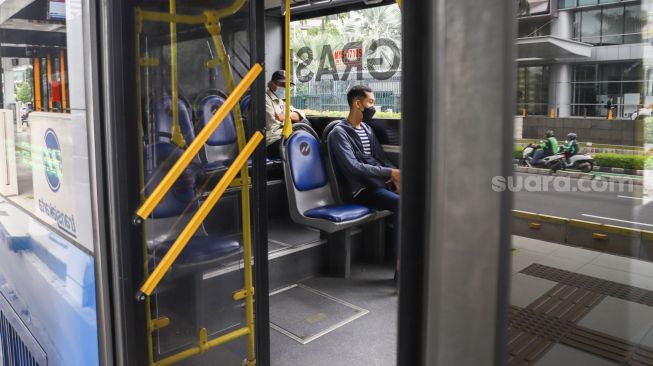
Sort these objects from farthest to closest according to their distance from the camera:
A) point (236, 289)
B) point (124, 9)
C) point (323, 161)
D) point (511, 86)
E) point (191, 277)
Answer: point (323, 161) → point (236, 289) → point (191, 277) → point (124, 9) → point (511, 86)

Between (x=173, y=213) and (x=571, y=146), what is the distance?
1677 mm

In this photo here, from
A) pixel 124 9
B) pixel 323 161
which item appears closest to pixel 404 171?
pixel 124 9

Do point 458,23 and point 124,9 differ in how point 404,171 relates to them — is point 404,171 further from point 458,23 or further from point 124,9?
point 124,9

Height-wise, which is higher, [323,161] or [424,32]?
[424,32]

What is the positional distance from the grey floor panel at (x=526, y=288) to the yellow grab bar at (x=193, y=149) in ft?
4.55

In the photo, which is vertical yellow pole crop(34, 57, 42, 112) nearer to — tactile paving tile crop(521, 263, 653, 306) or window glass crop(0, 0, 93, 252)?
window glass crop(0, 0, 93, 252)

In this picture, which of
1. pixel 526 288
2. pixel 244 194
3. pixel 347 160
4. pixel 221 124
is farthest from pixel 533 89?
pixel 347 160

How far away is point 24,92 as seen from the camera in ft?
7.51

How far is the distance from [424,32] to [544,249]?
1.03 ft

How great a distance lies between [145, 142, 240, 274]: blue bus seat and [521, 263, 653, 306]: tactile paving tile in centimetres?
150

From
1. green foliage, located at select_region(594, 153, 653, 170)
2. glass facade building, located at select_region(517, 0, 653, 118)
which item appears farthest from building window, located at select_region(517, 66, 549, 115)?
green foliage, located at select_region(594, 153, 653, 170)

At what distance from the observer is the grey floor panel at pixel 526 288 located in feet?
2.25

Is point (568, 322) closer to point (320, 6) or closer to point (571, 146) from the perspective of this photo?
point (571, 146)

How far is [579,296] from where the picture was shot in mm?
690
